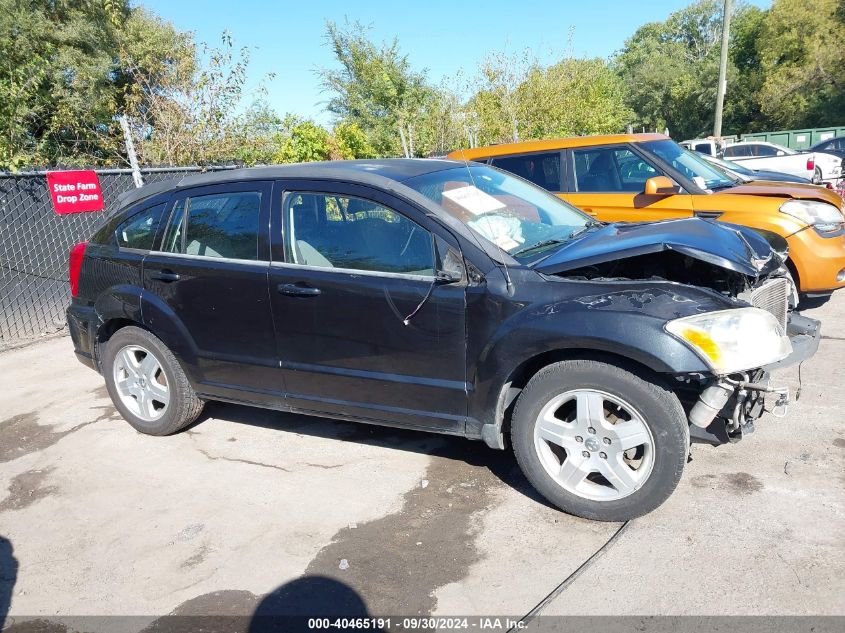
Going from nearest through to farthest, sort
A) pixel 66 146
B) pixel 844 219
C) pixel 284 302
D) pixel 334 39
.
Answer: pixel 284 302, pixel 844 219, pixel 66 146, pixel 334 39

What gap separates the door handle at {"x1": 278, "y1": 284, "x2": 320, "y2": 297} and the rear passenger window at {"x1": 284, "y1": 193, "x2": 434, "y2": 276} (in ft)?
0.47

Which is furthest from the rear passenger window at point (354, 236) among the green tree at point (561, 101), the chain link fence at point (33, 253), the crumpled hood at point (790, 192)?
the green tree at point (561, 101)

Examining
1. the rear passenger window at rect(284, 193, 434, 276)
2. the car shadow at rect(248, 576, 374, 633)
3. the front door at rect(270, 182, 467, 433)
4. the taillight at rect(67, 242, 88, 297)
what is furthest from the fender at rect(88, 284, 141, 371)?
the car shadow at rect(248, 576, 374, 633)

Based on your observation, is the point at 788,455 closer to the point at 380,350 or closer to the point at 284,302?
the point at 380,350

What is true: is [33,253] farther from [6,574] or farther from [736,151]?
[736,151]

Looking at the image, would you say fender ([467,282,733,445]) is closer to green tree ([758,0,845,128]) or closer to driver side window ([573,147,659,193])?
driver side window ([573,147,659,193])

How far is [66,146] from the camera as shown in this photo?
17953 mm

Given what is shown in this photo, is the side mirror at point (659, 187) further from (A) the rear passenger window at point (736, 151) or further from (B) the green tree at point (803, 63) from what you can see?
(B) the green tree at point (803, 63)

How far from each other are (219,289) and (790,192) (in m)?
5.10

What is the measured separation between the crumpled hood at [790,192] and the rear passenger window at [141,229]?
15.8 ft

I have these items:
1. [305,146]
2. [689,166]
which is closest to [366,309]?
[689,166]

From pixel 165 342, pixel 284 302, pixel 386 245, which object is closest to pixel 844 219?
pixel 386 245

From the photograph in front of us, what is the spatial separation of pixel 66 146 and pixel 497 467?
698 inches

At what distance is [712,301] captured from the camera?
313 cm
